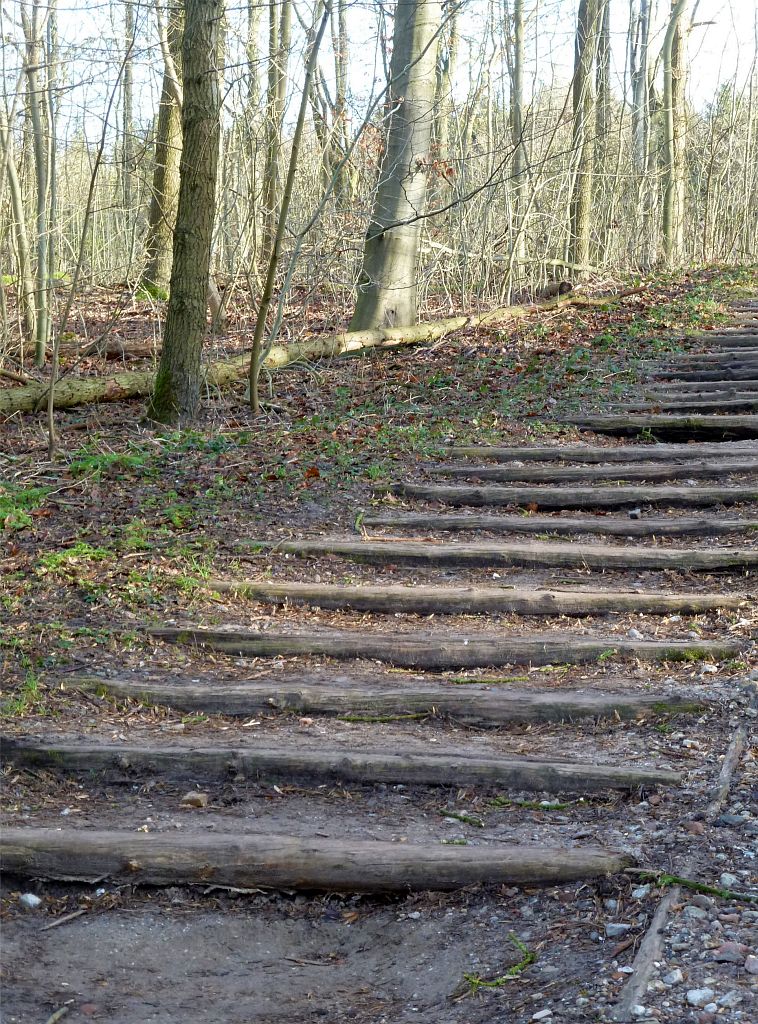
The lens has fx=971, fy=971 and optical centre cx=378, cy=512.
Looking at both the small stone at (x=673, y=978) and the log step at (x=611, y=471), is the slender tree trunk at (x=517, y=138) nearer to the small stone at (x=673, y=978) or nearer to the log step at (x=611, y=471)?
the log step at (x=611, y=471)

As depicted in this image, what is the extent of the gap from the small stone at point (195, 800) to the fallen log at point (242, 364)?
16.0 feet

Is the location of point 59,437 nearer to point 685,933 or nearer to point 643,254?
point 685,933

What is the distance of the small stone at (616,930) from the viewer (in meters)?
2.40

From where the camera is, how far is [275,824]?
120 inches

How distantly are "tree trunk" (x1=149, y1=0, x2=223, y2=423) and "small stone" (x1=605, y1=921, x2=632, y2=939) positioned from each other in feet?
17.8

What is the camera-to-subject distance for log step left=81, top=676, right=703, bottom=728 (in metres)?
3.63

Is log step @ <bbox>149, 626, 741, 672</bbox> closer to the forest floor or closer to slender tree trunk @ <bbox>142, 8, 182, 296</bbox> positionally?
the forest floor

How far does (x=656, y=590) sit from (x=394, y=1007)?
2831mm

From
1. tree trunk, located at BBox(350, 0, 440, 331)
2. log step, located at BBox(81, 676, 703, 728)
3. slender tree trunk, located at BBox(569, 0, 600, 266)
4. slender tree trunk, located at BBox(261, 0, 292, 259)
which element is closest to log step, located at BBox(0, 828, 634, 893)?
log step, located at BBox(81, 676, 703, 728)

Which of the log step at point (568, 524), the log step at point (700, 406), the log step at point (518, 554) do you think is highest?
the log step at point (700, 406)

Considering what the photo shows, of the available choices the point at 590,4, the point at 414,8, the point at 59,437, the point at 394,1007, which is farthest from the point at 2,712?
the point at 590,4

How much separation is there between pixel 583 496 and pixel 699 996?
3993 mm

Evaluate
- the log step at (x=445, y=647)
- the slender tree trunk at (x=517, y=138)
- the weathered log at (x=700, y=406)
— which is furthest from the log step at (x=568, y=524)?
the slender tree trunk at (x=517, y=138)

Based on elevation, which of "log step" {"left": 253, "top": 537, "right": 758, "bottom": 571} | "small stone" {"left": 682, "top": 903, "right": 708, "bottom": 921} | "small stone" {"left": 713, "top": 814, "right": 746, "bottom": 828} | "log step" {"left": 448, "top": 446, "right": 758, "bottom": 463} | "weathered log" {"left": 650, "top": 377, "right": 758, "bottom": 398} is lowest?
"small stone" {"left": 682, "top": 903, "right": 708, "bottom": 921}
